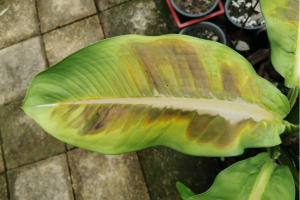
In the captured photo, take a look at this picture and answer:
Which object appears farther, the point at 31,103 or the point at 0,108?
the point at 0,108

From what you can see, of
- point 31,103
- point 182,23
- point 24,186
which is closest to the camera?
point 31,103

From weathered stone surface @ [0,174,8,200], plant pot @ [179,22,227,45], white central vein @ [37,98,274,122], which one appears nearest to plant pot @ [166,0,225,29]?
plant pot @ [179,22,227,45]

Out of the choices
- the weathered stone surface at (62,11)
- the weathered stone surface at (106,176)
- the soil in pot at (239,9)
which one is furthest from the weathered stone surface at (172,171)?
the weathered stone surface at (62,11)

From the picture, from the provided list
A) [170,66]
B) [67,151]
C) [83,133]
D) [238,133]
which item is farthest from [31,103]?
[67,151]

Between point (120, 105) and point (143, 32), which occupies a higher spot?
point (120, 105)

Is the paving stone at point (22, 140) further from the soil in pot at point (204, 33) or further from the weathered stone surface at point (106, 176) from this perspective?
the soil in pot at point (204, 33)

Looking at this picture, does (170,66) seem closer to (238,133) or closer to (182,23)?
(238,133)

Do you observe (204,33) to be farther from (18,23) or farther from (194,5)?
(18,23)
